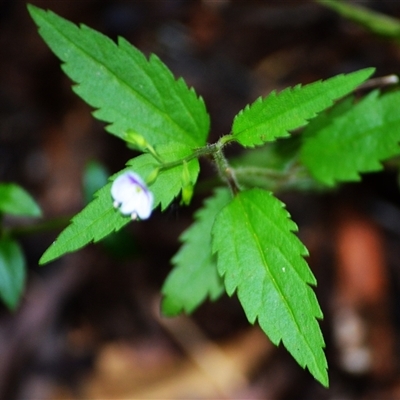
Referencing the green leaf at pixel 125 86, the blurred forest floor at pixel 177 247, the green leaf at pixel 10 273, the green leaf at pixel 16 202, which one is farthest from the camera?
the blurred forest floor at pixel 177 247

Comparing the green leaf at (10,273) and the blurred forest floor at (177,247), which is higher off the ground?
the green leaf at (10,273)

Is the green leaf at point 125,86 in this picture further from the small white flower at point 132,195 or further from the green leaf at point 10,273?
the green leaf at point 10,273

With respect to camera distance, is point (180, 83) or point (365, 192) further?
point (365, 192)

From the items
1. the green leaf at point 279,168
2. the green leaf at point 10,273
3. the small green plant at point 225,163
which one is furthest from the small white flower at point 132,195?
the green leaf at point 10,273

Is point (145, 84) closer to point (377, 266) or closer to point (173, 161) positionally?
point (173, 161)

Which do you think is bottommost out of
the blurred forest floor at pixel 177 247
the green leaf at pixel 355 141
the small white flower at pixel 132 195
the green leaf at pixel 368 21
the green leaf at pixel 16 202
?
the blurred forest floor at pixel 177 247

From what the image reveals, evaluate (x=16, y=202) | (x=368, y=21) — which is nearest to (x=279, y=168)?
(x=368, y=21)

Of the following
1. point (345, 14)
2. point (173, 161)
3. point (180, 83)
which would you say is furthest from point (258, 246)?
point (345, 14)

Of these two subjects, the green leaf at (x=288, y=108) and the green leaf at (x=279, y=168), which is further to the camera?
the green leaf at (x=279, y=168)
